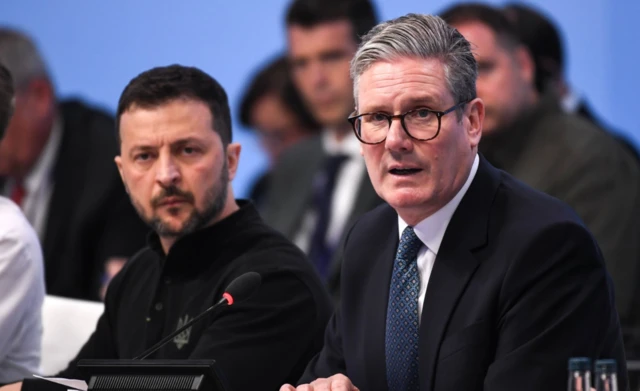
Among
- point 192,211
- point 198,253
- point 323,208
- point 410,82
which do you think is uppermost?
point 410,82

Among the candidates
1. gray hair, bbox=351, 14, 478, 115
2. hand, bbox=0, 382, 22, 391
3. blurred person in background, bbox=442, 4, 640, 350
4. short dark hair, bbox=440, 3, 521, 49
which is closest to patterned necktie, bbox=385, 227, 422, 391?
gray hair, bbox=351, 14, 478, 115

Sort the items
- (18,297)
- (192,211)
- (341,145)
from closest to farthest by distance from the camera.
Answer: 1. (192,211)
2. (18,297)
3. (341,145)

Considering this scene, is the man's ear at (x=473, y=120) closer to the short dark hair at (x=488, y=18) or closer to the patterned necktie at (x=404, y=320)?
the patterned necktie at (x=404, y=320)

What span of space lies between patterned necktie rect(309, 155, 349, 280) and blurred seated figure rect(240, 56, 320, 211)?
0.84m

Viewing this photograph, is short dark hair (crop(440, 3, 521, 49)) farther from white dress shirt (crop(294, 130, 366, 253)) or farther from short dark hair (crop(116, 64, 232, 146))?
short dark hair (crop(116, 64, 232, 146))

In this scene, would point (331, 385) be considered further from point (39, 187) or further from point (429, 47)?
point (39, 187)

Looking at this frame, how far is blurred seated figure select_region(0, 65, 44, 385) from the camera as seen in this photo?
3188mm

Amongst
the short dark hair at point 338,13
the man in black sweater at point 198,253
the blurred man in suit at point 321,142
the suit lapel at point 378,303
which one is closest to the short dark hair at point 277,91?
the blurred man in suit at point 321,142

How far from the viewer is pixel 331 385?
7.89 ft

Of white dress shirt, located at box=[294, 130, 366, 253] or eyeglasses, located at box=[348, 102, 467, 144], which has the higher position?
eyeglasses, located at box=[348, 102, 467, 144]

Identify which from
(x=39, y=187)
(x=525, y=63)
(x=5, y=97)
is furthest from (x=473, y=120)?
(x=39, y=187)

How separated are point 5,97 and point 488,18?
7.12 feet

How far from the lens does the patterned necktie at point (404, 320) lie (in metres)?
2.42

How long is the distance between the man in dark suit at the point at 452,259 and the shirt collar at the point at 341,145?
2.47 meters
